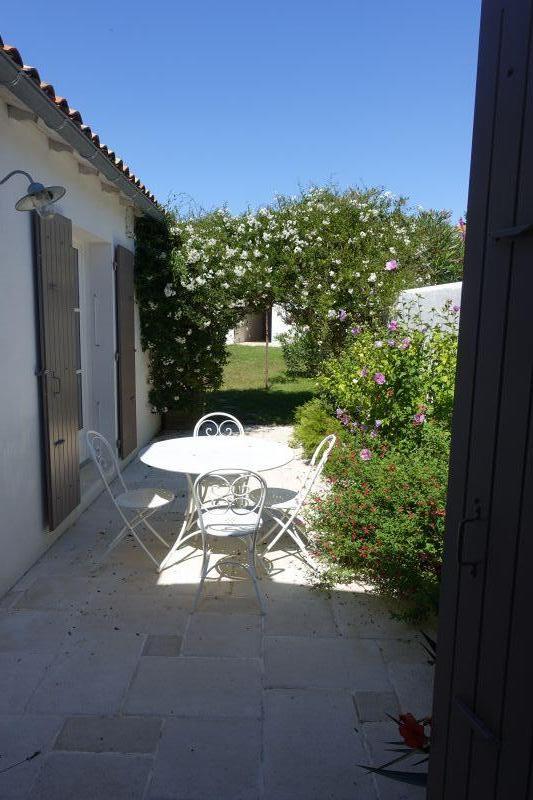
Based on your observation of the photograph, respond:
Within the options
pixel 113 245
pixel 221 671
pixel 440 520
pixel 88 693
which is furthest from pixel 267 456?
pixel 113 245

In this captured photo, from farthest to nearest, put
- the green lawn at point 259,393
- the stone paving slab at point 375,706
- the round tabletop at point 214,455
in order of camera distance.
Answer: the green lawn at point 259,393, the round tabletop at point 214,455, the stone paving slab at point 375,706

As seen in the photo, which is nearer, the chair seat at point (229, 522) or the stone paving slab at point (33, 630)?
the stone paving slab at point (33, 630)

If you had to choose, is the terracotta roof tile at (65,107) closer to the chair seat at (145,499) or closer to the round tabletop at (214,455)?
the round tabletop at (214,455)

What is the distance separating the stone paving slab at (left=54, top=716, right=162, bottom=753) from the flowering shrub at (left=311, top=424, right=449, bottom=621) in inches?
57.3

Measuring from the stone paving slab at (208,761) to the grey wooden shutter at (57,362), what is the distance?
214 cm

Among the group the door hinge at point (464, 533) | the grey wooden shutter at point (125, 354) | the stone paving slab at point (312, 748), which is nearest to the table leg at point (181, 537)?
the stone paving slab at point (312, 748)

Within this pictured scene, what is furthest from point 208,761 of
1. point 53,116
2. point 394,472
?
point 53,116

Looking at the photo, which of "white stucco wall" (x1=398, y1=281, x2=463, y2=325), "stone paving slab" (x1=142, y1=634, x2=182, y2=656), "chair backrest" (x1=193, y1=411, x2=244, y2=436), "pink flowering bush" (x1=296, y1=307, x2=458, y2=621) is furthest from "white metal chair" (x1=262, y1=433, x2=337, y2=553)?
"white stucco wall" (x1=398, y1=281, x2=463, y2=325)

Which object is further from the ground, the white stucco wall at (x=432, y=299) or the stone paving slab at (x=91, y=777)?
the white stucco wall at (x=432, y=299)

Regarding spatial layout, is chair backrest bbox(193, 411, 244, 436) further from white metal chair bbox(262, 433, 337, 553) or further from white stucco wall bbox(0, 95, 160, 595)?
white stucco wall bbox(0, 95, 160, 595)

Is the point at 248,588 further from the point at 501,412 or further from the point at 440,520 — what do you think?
the point at 501,412

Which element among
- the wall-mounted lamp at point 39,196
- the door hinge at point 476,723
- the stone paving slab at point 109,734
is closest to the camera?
the door hinge at point 476,723

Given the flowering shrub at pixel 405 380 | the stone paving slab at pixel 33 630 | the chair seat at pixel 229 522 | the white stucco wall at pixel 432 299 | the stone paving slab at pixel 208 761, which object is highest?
the white stucco wall at pixel 432 299

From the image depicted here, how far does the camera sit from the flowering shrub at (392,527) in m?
3.19
